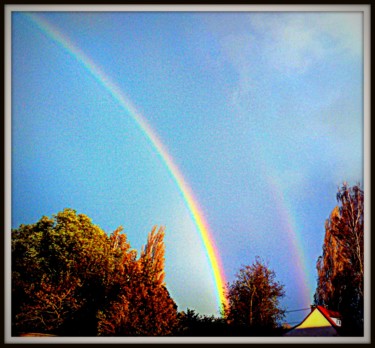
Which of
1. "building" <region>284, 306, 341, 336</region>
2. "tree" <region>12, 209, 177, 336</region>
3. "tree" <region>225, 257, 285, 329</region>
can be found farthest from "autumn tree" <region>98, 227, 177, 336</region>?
"building" <region>284, 306, 341, 336</region>

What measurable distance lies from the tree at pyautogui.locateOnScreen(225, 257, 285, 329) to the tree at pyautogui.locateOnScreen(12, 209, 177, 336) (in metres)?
0.84

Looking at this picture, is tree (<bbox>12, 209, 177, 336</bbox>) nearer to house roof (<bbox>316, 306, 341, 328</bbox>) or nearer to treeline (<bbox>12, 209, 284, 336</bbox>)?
treeline (<bbox>12, 209, 284, 336</bbox>)

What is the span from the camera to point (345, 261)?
6.75 meters

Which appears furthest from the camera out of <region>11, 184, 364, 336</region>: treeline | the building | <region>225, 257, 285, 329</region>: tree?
A: <region>225, 257, 285, 329</region>: tree

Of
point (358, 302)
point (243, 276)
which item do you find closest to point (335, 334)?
point (358, 302)

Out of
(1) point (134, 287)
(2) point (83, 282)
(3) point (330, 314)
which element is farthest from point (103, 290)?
(3) point (330, 314)

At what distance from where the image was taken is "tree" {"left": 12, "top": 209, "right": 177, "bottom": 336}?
6.70 meters

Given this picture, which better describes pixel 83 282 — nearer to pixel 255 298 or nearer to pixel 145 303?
pixel 145 303

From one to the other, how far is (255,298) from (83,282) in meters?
2.39

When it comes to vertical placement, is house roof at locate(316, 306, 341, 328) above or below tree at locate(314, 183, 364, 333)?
below

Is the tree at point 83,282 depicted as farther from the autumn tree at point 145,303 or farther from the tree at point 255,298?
the tree at point 255,298

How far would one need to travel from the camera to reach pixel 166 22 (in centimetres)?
692

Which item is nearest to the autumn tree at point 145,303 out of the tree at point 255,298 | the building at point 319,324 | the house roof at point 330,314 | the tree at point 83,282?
the tree at point 83,282

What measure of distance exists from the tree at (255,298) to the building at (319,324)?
30 cm
